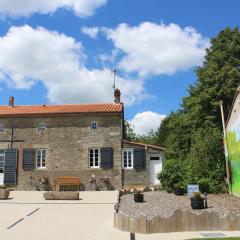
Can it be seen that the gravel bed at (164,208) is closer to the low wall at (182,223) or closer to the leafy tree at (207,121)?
the low wall at (182,223)

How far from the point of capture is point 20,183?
26500mm

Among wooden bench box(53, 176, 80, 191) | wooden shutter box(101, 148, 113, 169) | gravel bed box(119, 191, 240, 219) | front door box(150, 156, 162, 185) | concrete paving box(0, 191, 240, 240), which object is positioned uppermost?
wooden shutter box(101, 148, 113, 169)

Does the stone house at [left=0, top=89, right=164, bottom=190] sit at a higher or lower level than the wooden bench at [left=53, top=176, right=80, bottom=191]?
higher

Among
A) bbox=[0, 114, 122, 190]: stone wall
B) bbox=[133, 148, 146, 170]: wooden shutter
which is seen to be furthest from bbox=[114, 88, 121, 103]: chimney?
bbox=[133, 148, 146, 170]: wooden shutter

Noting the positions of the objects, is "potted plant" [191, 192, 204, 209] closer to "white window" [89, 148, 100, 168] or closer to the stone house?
the stone house

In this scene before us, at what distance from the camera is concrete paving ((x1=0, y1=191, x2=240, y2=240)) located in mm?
10877

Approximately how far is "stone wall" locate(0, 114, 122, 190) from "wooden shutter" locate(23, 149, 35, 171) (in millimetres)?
352

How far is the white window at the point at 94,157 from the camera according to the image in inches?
1034

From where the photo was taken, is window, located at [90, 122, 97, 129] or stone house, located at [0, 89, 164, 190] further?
window, located at [90, 122, 97, 129]

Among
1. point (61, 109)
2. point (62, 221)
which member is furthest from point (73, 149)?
point (62, 221)

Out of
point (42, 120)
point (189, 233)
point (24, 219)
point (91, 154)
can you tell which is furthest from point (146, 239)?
point (42, 120)

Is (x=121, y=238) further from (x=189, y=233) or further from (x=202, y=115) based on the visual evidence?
(x=202, y=115)

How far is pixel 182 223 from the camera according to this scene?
1155cm

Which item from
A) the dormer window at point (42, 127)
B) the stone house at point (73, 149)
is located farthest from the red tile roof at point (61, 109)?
the dormer window at point (42, 127)
